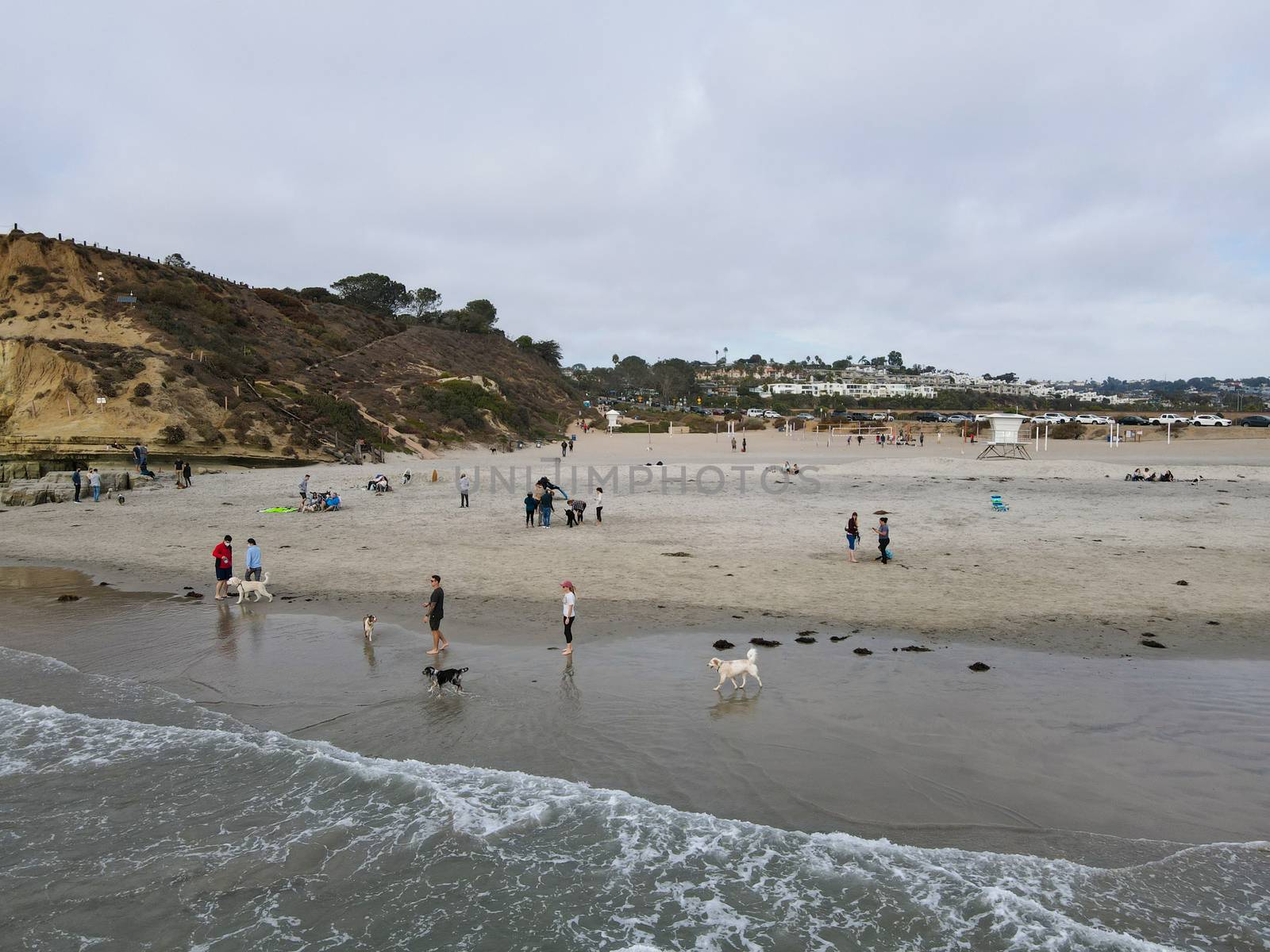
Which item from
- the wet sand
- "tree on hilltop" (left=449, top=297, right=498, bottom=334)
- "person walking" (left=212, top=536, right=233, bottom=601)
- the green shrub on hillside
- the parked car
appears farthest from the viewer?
"tree on hilltop" (left=449, top=297, right=498, bottom=334)

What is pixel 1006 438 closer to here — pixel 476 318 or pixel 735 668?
pixel 735 668

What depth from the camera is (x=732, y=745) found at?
8531mm

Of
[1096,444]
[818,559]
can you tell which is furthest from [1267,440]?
[818,559]

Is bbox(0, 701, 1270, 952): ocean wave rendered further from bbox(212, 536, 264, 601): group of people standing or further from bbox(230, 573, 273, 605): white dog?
bbox(212, 536, 264, 601): group of people standing

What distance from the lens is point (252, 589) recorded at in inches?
592

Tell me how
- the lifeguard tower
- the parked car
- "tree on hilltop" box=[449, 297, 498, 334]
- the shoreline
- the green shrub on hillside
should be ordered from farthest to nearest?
"tree on hilltop" box=[449, 297, 498, 334]
the parked car
the green shrub on hillside
the lifeguard tower
the shoreline

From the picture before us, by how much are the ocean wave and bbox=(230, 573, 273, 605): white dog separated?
6737 millimetres

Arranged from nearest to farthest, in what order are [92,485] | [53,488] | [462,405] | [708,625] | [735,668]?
[735,668]
[708,625]
[92,485]
[53,488]
[462,405]

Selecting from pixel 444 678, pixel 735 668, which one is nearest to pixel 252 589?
pixel 444 678

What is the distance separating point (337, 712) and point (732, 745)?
5.26 m

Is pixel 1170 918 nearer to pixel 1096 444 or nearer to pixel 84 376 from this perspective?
pixel 84 376

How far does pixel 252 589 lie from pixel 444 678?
7355mm

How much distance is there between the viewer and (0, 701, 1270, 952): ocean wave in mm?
5863

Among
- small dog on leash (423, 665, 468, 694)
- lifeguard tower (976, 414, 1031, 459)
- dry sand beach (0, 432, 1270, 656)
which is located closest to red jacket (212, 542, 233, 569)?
dry sand beach (0, 432, 1270, 656)
